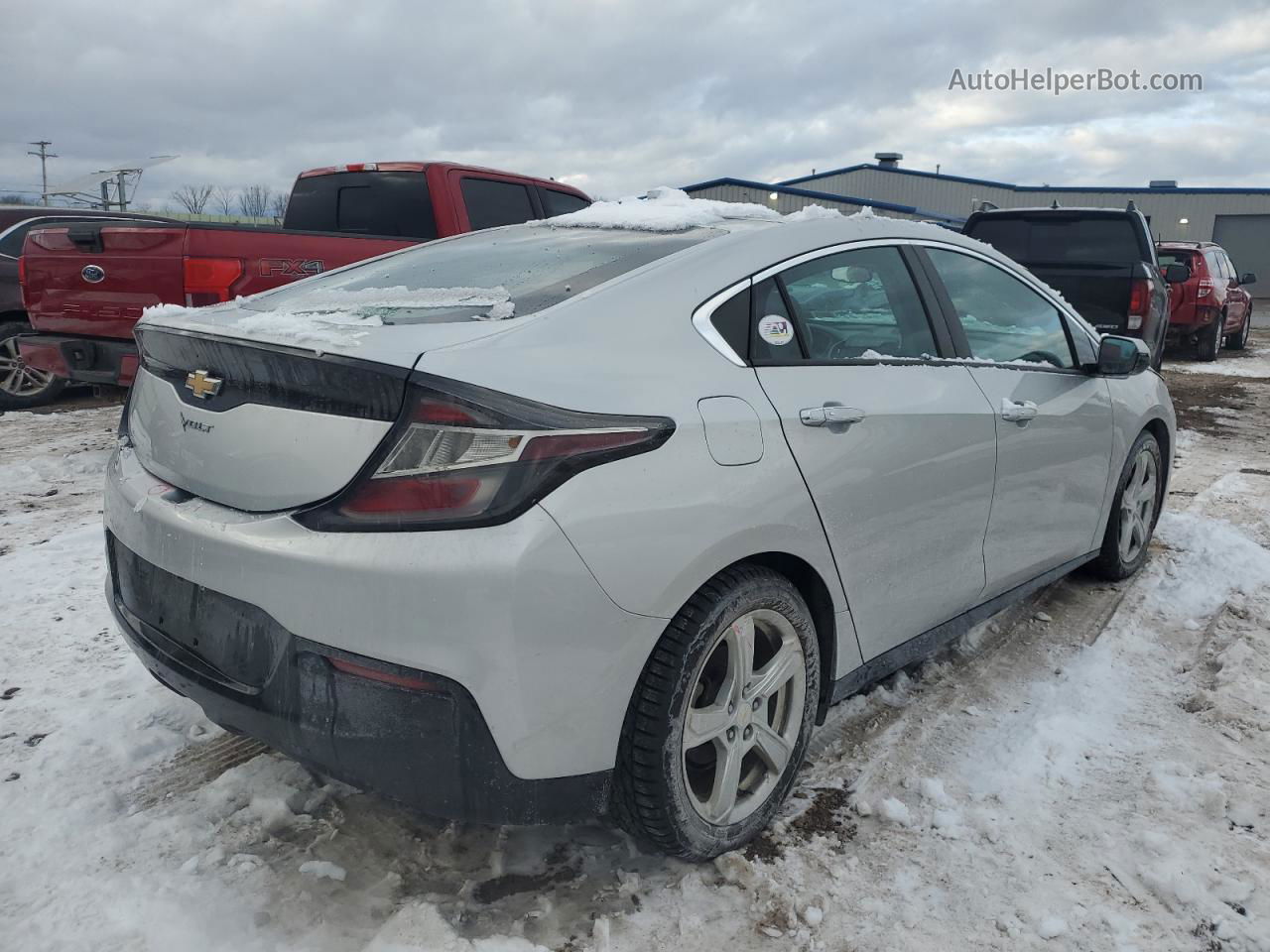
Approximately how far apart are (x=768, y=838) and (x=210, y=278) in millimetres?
4585

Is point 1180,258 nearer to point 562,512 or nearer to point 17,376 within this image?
point 17,376

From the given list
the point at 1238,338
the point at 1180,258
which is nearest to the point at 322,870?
the point at 1180,258

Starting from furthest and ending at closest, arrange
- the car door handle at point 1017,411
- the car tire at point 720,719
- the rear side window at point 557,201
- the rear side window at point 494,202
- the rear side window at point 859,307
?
the rear side window at point 557,201
the rear side window at point 494,202
the car door handle at point 1017,411
the rear side window at point 859,307
the car tire at point 720,719

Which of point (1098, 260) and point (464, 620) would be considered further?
point (1098, 260)

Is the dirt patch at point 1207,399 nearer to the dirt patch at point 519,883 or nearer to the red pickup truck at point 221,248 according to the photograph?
the red pickup truck at point 221,248

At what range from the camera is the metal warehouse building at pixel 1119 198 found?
3528 cm

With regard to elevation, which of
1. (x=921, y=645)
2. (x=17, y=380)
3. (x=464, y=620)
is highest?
(x=464, y=620)

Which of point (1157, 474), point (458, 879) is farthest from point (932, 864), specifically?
point (1157, 474)

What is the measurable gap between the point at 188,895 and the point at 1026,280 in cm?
A: 339

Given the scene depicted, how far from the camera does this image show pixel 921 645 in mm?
3000

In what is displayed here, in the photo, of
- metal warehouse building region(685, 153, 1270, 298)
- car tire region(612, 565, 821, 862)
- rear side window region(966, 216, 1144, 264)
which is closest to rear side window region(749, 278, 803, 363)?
car tire region(612, 565, 821, 862)

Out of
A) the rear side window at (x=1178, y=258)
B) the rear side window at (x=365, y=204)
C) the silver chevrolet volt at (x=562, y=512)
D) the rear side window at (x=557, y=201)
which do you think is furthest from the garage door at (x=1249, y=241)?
the silver chevrolet volt at (x=562, y=512)

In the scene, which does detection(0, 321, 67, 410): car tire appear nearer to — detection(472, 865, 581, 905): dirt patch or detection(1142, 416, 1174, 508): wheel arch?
detection(472, 865, 581, 905): dirt patch

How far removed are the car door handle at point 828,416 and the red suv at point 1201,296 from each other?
12347 mm
